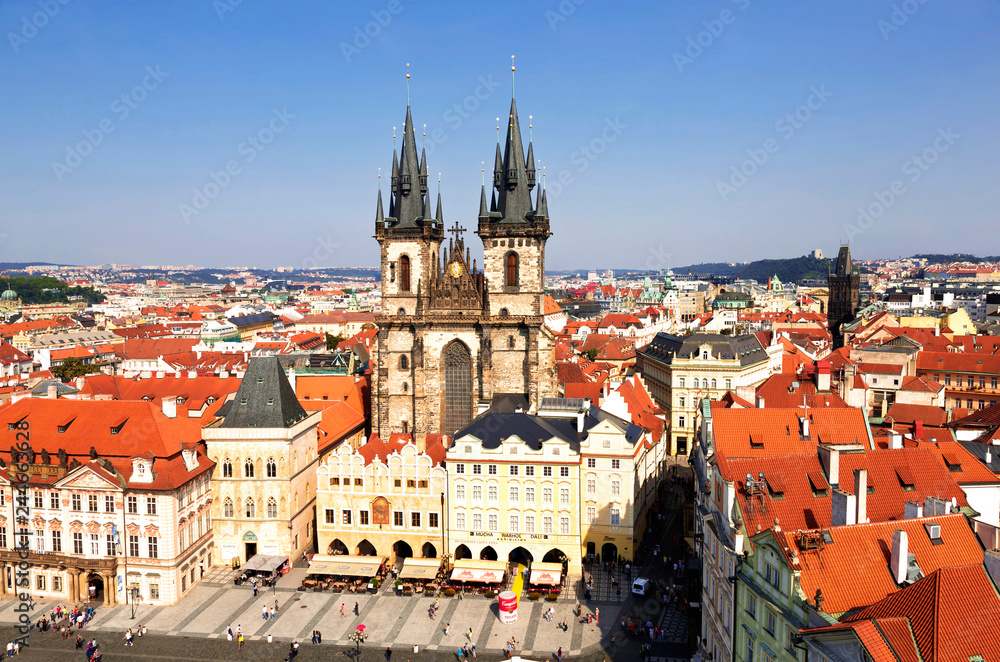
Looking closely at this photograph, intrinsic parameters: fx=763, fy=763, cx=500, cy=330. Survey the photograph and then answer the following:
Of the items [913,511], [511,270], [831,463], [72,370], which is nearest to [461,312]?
[511,270]

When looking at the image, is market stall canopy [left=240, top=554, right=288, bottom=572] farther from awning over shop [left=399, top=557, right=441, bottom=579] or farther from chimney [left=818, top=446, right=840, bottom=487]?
chimney [left=818, top=446, right=840, bottom=487]

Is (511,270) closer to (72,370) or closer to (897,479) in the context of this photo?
(897,479)

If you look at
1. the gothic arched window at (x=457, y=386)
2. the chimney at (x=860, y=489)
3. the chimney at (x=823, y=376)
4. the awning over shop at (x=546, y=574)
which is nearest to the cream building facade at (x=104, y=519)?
the awning over shop at (x=546, y=574)

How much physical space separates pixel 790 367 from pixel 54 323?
7156 inches

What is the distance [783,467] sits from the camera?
38.1m

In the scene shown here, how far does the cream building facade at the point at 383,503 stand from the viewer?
59.4m

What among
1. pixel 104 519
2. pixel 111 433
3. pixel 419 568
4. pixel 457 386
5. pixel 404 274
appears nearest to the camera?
pixel 104 519

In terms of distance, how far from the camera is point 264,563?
5831 centimetres

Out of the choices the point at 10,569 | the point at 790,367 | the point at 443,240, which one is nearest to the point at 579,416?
the point at 443,240

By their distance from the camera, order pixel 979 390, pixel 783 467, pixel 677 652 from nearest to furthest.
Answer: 1. pixel 783 467
2. pixel 677 652
3. pixel 979 390

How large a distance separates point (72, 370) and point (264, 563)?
88984 mm

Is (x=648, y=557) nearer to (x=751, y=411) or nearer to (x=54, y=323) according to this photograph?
(x=751, y=411)

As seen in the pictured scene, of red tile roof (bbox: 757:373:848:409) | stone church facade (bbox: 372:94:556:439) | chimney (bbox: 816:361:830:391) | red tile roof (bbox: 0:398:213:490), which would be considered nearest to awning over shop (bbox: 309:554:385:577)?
red tile roof (bbox: 0:398:213:490)

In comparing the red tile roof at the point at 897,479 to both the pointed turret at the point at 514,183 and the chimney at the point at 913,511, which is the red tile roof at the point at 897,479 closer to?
the chimney at the point at 913,511
